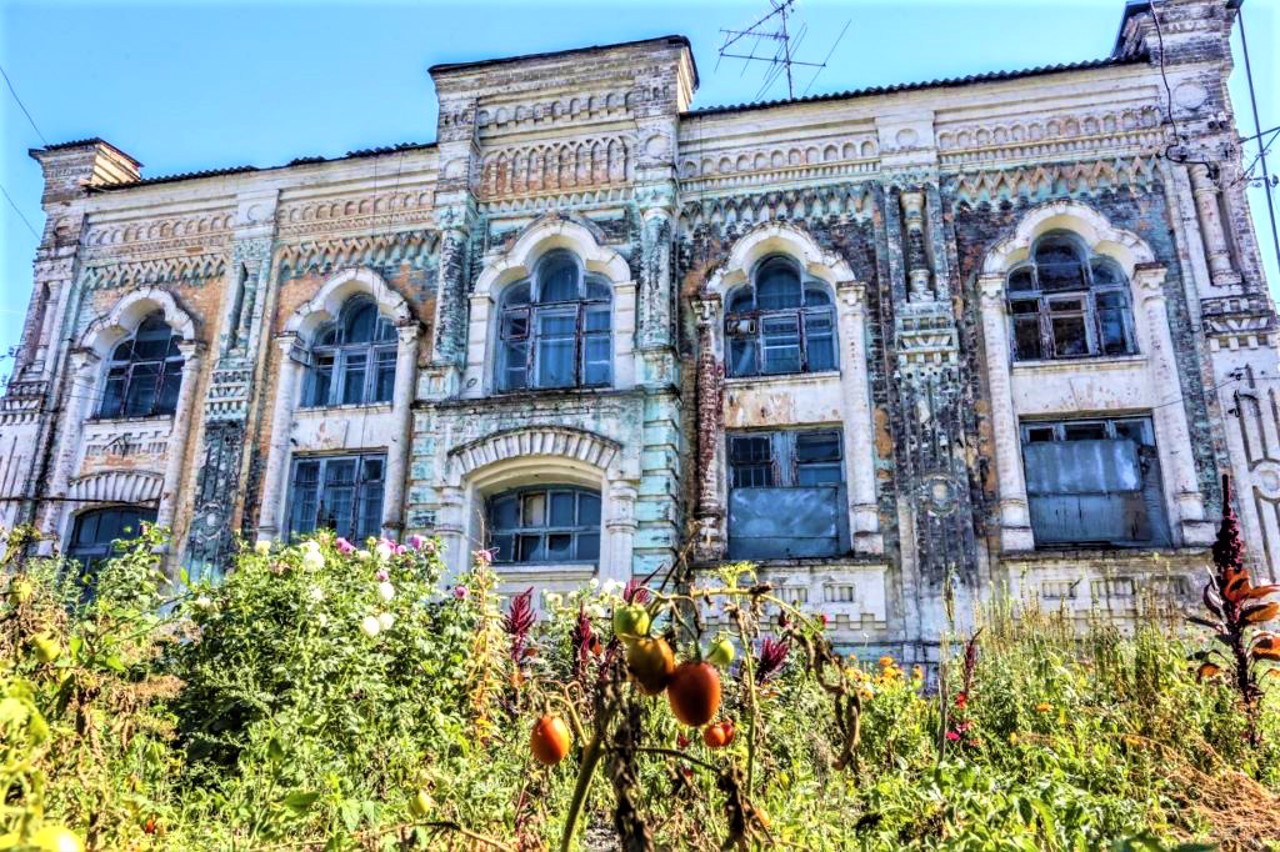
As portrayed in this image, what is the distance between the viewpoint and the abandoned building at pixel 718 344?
10547mm

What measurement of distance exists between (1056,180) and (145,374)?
1382cm

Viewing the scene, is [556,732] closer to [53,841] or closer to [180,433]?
[53,841]

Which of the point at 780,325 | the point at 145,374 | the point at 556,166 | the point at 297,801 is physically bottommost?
the point at 297,801

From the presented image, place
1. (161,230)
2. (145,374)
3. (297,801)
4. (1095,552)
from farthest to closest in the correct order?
(161,230), (145,374), (1095,552), (297,801)

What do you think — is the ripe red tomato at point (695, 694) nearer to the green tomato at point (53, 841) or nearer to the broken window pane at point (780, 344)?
the green tomato at point (53, 841)

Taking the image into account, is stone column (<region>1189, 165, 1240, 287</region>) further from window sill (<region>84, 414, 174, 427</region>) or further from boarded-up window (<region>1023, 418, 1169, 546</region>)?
window sill (<region>84, 414, 174, 427</region>)

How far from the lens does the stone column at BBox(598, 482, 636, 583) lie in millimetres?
10773

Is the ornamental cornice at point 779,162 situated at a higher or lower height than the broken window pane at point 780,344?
higher

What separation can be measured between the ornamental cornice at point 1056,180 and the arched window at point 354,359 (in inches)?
332

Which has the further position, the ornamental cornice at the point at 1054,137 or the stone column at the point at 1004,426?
the ornamental cornice at the point at 1054,137

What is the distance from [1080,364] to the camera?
11000 millimetres

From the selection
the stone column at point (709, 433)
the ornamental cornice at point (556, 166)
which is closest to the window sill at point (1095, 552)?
the stone column at point (709, 433)

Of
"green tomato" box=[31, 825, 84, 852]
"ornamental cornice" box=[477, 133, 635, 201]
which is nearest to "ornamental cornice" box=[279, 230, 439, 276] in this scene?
"ornamental cornice" box=[477, 133, 635, 201]

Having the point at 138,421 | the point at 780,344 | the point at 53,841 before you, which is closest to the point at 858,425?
the point at 780,344
